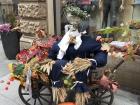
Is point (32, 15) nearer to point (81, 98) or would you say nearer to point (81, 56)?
point (81, 56)

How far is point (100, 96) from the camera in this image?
314cm

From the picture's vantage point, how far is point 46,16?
445 cm

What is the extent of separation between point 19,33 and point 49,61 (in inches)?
94.4

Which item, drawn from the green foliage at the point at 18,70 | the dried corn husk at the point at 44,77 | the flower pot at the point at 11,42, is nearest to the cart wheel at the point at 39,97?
the dried corn husk at the point at 44,77

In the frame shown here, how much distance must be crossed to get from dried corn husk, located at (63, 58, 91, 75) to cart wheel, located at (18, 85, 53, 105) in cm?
45

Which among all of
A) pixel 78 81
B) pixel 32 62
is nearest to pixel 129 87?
pixel 78 81

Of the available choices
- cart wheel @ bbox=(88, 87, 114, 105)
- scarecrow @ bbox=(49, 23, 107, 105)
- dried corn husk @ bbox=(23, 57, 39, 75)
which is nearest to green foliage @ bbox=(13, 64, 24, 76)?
dried corn husk @ bbox=(23, 57, 39, 75)

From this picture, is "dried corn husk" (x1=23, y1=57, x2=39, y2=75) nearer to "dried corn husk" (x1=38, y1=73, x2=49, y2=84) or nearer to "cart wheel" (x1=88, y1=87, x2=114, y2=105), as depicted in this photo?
"dried corn husk" (x1=38, y1=73, x2=49, y2=84)

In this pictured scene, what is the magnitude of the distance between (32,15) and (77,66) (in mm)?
2129

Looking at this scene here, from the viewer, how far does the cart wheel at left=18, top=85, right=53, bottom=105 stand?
3119 mm

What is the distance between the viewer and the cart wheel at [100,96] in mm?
3053

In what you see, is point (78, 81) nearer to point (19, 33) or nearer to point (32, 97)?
point (32, 97)

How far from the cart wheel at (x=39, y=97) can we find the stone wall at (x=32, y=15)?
155 cm

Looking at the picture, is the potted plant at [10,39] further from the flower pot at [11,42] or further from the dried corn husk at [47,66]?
the dried corn husk at [47,66]
